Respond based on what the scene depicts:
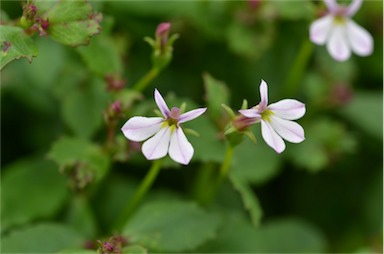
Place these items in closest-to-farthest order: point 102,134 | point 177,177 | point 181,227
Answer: point 181,227 < point 102,134 < point 177,177

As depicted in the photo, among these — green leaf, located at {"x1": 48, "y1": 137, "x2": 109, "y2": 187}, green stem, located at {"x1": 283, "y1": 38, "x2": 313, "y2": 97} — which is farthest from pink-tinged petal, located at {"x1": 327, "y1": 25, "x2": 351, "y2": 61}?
green leaf, located at {"x1": 48, "y1": 137, "x2": 109, "y2": 187}

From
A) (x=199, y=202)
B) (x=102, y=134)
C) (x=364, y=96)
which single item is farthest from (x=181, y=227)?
(x=364, y=96)

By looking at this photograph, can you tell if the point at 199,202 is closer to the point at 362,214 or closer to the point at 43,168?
the point at 43,168

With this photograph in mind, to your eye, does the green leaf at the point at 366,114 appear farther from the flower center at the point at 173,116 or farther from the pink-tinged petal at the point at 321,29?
the flower center at the point at 173,116

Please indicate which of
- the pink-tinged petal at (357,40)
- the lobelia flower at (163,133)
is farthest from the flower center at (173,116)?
the pink-tinged petal at (357,40)

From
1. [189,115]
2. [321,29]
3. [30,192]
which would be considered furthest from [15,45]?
[321,29]

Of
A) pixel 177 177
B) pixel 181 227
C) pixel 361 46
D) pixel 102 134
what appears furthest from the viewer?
pixel 177 177
